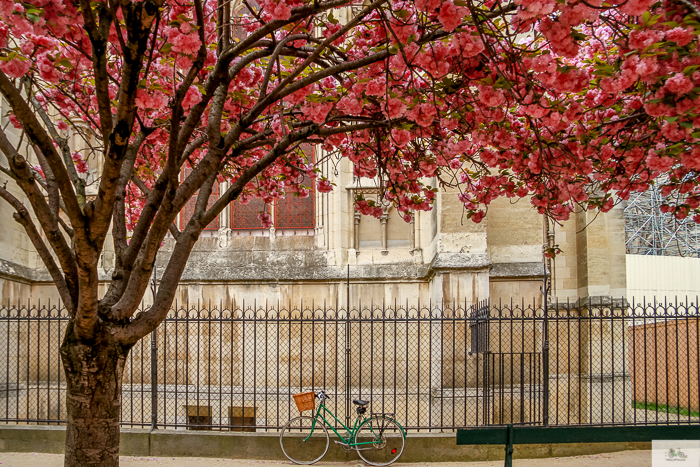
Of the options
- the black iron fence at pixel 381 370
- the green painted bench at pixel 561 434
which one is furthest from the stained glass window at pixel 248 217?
the green painted bench at pixel 561 434

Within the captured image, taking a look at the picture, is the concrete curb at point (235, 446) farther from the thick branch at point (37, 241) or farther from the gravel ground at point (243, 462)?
the thick branch at point (37, 241)

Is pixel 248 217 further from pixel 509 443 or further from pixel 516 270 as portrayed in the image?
pixel 509 443

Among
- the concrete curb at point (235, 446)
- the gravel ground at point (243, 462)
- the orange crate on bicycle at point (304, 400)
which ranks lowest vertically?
the gravel ground at point (243, 462)

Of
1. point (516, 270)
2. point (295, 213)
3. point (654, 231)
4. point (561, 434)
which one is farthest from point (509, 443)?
point (654, 231)

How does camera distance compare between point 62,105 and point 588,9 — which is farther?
point 62,105

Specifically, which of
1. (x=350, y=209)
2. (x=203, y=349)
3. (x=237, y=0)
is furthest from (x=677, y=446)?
(x=237, y=0)

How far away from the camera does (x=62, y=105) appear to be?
591 centimetres

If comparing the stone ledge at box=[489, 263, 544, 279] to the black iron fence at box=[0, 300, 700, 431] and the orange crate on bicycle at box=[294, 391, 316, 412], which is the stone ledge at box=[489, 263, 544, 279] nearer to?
the black iron fence at box=[0, 300, 700, 431]

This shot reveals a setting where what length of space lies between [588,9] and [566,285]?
8.49m

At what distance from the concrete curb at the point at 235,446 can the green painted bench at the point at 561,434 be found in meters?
2.91

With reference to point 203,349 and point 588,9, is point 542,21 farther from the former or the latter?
point 203,349

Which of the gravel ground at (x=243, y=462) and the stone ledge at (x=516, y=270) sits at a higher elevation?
the stone ledge at (x=516, y=270)

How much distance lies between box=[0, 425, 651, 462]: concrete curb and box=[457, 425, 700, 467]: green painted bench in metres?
2.91

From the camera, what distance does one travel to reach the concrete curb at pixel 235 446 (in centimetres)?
755
